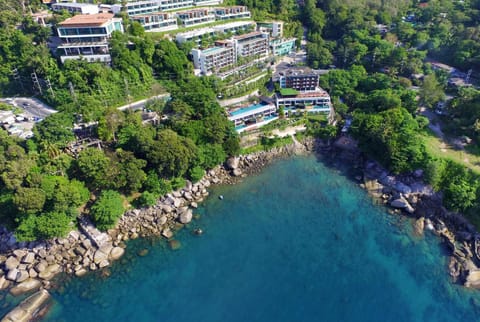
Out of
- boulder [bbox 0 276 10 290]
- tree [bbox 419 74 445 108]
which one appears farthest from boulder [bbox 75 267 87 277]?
tree [bbox 419 74 445 108]

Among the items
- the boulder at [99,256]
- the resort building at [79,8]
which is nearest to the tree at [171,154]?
the boulder at [99,256]

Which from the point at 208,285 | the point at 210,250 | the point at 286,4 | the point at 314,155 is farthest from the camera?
the point at 286,4

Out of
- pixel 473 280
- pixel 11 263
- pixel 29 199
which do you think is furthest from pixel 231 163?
pixel 473 280

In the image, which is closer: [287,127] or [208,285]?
[208,285]

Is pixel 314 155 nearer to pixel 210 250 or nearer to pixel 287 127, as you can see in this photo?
pixel 287 127

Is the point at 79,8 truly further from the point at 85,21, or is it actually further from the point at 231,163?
the point at 231,163

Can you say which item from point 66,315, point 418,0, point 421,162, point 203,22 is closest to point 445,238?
point 421,162

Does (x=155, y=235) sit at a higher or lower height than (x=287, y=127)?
lower
